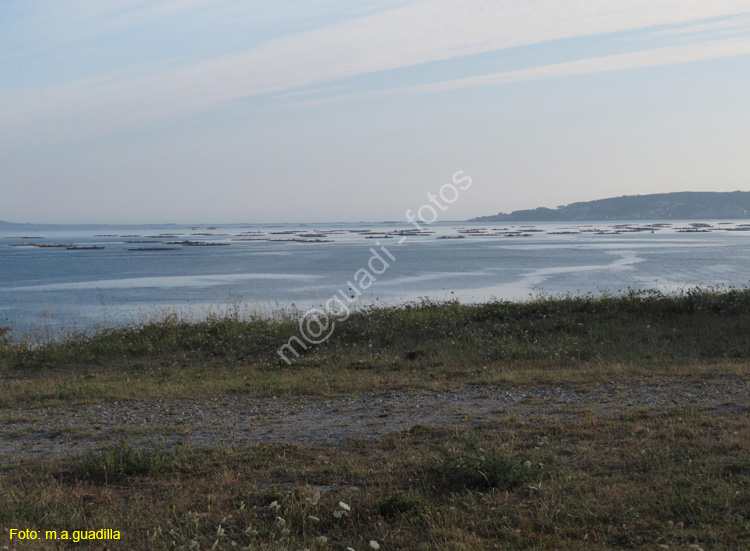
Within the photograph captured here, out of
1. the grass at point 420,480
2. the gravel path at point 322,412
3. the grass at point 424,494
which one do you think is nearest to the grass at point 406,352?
the grass at point 420,480

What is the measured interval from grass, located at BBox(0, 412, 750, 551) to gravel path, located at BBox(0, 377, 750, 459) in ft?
2.30

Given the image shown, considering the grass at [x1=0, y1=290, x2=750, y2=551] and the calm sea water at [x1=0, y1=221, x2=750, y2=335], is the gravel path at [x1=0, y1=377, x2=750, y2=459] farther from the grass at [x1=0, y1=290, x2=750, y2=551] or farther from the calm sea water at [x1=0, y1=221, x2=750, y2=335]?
the calm sea water at [x1=0, y1=221, x2=750, y2=335]

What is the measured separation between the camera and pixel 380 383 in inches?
387

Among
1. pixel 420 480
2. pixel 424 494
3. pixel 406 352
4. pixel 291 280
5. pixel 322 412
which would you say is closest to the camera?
pixel 424 494

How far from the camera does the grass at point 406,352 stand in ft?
32.7

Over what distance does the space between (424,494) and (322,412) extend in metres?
3.19

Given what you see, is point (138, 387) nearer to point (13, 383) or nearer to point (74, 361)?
point (13, 383)

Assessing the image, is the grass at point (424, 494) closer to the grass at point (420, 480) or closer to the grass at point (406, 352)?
the grass at point (420, 480)

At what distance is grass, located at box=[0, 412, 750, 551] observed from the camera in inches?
174

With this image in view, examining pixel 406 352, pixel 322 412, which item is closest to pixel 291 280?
pixel 406 352

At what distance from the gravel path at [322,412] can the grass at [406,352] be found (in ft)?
2.00

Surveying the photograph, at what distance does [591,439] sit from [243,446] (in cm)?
346

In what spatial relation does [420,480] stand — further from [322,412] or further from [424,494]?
[322,412]

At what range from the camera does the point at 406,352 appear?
41.7ft
